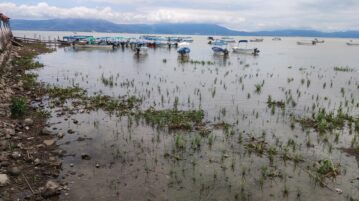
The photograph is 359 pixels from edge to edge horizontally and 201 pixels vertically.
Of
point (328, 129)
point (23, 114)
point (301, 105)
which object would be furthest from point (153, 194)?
point (301, 105)

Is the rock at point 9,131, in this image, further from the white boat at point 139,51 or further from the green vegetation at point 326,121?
the white boat at point 139,51

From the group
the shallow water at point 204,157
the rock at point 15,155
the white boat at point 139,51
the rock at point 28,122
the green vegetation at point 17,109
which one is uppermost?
the white boat at point 139,51

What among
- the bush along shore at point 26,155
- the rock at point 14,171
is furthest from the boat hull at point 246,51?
the rock at point 14,171

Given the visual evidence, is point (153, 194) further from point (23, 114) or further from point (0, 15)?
point (0, 15)

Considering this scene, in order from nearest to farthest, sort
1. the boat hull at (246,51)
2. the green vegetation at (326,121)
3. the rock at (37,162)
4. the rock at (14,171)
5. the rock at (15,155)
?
the rock at (14,171) < the rock at (37,162) < the rock at (15,155) < the green vegetation at (326,121) < the boat hull at (246,51)

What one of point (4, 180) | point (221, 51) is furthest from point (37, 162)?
point (221, 51)

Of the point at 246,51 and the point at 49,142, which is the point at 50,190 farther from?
the point at 246,51

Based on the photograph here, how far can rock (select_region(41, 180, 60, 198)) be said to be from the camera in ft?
28.8

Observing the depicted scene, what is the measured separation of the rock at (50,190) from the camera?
8.77m

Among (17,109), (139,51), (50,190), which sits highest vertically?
(139,51)

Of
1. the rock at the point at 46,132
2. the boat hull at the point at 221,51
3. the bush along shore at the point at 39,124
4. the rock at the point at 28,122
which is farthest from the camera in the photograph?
the boat hull at the point at 221,51

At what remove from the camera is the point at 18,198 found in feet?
28.1

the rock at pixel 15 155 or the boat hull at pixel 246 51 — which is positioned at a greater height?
the boat hull at pixel 246 51

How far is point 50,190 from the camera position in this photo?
350 inches
